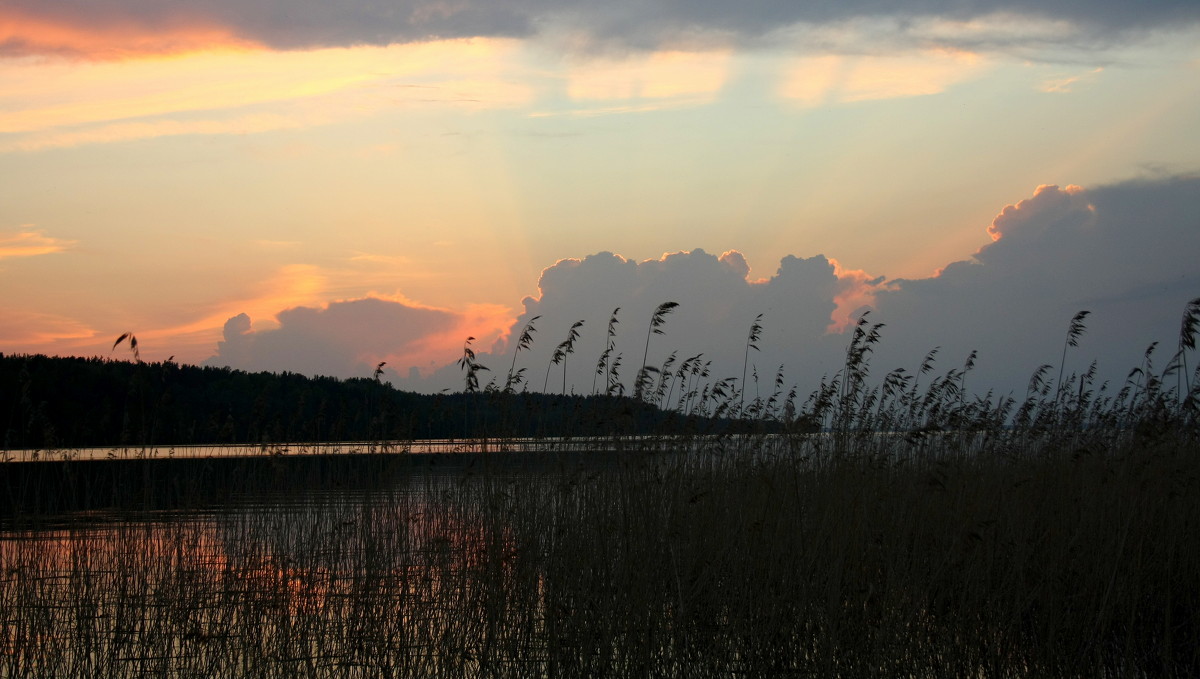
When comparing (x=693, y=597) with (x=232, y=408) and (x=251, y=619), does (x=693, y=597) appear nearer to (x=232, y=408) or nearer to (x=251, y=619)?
(x=251, y=619)

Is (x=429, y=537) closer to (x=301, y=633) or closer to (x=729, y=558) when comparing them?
(x=301, y=633)

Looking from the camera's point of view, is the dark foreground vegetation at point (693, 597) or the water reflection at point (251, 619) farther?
the water reflection at point (251, 619)

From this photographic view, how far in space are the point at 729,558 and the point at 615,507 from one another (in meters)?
0.98

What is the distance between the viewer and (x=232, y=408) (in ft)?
148

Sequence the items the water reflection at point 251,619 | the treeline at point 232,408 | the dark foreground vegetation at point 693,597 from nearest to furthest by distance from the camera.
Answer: the dark foreground vegetation at point 693,597 < the water reflection at point 251,619 < the treeline at point 232,408

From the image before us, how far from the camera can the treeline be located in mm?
8719

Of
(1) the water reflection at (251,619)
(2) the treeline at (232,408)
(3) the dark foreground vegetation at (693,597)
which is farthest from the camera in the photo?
(2) the treeline at (232,408)

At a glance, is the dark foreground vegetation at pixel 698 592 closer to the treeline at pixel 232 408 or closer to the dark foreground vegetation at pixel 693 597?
the dark foreground vegetation at pixel 693 597

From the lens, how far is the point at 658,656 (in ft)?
17.4

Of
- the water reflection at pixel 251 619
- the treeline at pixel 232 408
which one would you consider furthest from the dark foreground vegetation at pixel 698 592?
the treeline at pixel 232 408

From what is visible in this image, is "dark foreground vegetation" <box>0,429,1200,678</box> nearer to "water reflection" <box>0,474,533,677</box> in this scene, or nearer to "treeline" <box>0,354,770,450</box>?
"water reflection" <box>0,474,533,677</box>

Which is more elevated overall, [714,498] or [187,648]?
[714,498]

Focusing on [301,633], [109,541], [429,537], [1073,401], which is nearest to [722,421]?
[429,537]

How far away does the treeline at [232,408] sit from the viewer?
8.72 meters
